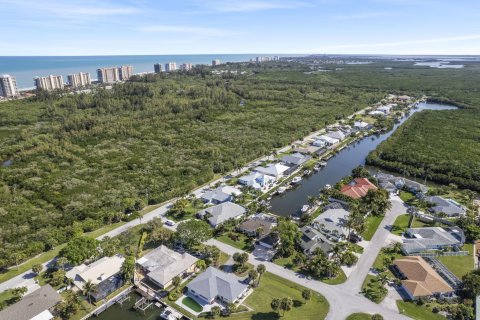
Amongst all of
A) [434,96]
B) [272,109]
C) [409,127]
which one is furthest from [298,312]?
[434,96]

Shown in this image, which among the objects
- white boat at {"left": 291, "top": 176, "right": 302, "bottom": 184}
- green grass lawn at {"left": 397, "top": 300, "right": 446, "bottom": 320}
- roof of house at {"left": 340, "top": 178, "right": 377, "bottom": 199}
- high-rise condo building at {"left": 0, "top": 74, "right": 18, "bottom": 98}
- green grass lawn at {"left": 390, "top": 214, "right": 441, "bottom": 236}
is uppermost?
high-rise condo building at {"left": 0, "top": 74, "right": 18, "bottom": 98}

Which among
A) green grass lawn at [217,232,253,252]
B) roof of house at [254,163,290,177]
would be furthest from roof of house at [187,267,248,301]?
roof of house at [254,163,290,177]

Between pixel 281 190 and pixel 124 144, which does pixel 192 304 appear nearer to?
pixel 281 190

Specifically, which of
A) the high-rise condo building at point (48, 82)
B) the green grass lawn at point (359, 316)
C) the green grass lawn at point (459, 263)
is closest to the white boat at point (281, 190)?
the green grass lawn at point (459, 263)

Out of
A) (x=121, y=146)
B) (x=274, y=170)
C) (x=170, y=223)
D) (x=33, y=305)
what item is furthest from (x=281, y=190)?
(x=121, y=146)

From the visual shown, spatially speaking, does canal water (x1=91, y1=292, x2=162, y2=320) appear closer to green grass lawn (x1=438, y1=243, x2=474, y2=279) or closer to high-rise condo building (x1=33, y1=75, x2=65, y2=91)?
green grass lawn (x1=438, y1=243, x2=474, y2=279)

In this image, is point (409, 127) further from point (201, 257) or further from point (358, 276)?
point (201, 257)
